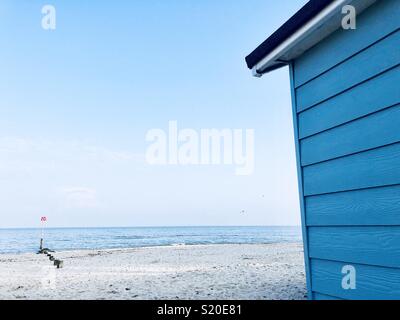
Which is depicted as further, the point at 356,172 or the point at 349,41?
the point at 349,41

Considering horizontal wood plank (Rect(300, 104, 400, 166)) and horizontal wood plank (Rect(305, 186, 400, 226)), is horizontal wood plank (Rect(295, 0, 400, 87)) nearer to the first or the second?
horizontal wood plank (Rect(300, 104, 400, 166))

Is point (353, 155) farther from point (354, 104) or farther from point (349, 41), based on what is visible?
point (349, 41)

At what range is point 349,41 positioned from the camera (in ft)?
10.5

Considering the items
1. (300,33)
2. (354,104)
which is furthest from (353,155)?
(300,33)

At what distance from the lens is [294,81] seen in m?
4.01

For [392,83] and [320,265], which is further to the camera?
[320,265]

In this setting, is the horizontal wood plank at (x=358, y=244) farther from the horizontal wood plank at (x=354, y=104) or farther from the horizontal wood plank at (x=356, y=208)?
the horizontal wood plank at (x=354, y=104)

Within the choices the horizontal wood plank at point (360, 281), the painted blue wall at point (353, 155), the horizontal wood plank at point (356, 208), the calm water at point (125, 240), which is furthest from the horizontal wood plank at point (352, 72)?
the calm water at point (125, 240)

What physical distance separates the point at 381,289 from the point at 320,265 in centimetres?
79

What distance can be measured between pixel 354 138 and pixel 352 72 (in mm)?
616
